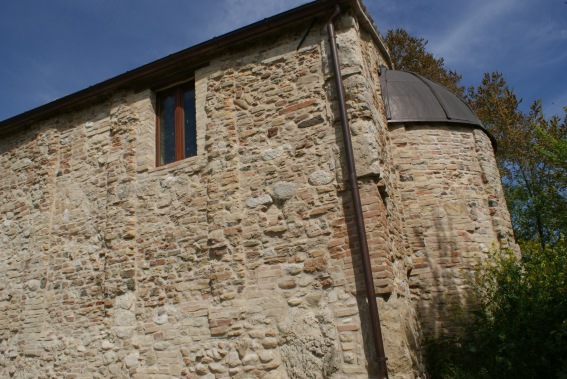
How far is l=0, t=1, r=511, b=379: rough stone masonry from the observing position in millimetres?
5422

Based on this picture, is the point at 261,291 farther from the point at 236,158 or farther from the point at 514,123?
the point at 514,123

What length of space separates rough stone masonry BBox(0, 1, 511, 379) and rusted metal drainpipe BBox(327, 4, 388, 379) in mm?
128

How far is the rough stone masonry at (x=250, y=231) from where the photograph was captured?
17.8 feet

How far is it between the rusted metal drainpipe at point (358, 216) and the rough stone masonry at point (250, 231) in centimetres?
13

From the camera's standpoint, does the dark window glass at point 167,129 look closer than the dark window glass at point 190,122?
No

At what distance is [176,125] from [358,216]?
138 inches

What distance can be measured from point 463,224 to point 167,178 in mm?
4427

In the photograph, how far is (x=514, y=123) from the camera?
15023 mm

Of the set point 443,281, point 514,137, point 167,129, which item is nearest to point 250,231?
point 167,129

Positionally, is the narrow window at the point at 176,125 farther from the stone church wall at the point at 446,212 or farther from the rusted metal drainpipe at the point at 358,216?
the stone church wall at the point at 446,212

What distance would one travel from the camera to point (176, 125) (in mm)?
7324

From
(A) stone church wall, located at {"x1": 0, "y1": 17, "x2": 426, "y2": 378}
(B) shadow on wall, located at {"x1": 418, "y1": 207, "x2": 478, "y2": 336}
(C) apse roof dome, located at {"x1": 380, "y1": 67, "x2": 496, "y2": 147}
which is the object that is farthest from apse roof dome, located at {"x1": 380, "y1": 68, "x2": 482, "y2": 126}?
(B) shadow on wall, located at {"x1": 418, "y1": 207, "x2": 478, "y2": 336}

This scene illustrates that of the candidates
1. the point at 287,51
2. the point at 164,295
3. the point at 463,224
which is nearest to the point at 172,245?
the point at 164,295

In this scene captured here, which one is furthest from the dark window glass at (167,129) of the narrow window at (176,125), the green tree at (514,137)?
the green tree at (514,137)
